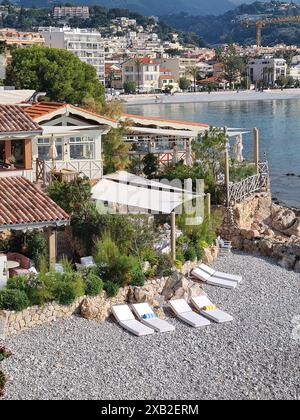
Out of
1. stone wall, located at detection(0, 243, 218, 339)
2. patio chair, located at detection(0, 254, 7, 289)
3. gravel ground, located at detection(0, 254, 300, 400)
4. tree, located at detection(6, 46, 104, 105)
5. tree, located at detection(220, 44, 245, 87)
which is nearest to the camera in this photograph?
gravel ground, located at detection(0, 254, 300, 400)

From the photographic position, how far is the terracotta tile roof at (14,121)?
15484 millimetres

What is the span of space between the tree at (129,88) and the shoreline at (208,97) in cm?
508

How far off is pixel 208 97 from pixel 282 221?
105588 mm

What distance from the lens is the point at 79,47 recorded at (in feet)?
433

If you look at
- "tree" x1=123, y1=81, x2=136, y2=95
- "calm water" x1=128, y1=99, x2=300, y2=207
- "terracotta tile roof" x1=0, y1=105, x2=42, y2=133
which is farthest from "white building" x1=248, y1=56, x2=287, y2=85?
"terracotta tile roof" x1=0, y1=105, x2=42, y2=133

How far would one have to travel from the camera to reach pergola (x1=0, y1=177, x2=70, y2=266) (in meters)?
12.9

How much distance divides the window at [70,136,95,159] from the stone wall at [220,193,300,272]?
3.87 m

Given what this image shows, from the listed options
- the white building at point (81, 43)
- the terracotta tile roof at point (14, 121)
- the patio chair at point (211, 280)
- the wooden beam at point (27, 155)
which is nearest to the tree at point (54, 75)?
the terracotta tile roof at point (14, 121)

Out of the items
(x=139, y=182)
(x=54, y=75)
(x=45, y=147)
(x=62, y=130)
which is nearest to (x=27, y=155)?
(x=62, y=130)

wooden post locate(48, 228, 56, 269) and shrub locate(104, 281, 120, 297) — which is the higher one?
wooden post locate(48, 228, 56, 269)

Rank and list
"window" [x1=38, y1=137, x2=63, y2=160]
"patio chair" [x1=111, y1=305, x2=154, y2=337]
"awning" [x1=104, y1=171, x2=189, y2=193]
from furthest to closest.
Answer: "window" [x1=38, y1=137, x2=63, y2=160]
"awning" [x1=104, y1=171, x2=189, y2=193]
"patio chair" [x1=111, y1=305, x2=154, y2=337]

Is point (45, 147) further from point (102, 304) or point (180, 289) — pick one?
point (102, 304)

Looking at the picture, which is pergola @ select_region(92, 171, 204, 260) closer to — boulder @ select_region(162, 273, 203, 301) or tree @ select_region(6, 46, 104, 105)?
boulder @ select_region(162, 273, 203, 301)

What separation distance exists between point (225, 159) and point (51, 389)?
10.9 metres
